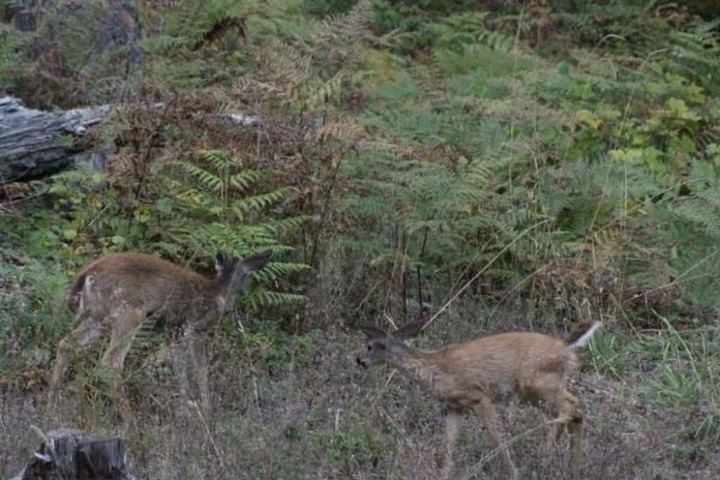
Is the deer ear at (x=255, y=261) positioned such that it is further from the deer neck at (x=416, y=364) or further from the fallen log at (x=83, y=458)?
the fallen log at (x=83, y=458)

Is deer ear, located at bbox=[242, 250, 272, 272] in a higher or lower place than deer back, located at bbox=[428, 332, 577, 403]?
lower

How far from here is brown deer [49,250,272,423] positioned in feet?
30.2

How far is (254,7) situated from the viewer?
14.9 meters

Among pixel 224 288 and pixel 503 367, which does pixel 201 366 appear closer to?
pixel 224 288

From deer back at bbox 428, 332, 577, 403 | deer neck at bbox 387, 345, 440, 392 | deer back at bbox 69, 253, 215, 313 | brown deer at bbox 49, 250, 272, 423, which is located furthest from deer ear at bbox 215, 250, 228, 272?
deer back at bbox 428, 332, 577, 403

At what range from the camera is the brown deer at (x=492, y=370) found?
8.37 meters

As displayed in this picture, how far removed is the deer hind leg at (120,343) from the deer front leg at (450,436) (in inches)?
69.6

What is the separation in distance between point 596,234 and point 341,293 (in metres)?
1.92

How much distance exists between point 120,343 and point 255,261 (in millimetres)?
1053

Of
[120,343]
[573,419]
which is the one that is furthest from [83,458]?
[120,343]

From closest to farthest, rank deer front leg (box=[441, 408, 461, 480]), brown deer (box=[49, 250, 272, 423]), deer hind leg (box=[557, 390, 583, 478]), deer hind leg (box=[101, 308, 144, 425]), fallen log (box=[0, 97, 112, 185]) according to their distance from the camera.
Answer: deer front leg (box=[441, 408, 461, 480])
deer hind leg (box=[557, 390, 583, 478])
deer hind leg (box=[101, 308, 144, 425])
brown deer (box=[49, 250, 272, 423])
fallen log (box=[0, 97, 112, 185])

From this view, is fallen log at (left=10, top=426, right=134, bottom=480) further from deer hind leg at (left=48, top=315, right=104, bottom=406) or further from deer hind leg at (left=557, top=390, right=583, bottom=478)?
deer hind leg at (left=557, top=390, right=583, bottom=478)

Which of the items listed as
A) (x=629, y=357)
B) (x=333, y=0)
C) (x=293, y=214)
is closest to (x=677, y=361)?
(x=629, y=357)

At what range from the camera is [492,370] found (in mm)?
8477
